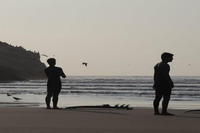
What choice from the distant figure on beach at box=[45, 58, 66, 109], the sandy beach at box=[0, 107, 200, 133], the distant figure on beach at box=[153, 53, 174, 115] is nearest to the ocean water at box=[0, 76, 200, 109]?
the distant figure on beach at box=[45, 58, 66, 109]

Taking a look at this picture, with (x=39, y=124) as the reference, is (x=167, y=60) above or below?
above

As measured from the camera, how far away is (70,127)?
955cm

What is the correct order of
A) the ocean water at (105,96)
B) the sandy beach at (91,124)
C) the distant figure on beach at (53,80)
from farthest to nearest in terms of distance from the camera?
the ocean water at (105,96) → the distant figure on beach at (53,80) → the sandy beach at (91,124)

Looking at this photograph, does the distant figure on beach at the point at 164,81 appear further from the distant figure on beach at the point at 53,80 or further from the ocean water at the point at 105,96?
the ocean water at the point at 105,96

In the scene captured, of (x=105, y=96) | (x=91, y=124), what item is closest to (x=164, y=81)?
(x=91, y=124)

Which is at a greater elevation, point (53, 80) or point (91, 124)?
point (53, 80)

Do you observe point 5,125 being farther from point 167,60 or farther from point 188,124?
point 167,60

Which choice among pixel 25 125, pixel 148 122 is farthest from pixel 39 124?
pixel 148 122

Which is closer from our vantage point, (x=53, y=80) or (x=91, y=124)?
(x=91, y=124)

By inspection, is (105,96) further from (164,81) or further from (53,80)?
(164,81)

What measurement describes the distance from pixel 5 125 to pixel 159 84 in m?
4.85

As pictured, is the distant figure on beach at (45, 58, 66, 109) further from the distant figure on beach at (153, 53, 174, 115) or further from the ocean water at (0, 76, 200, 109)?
the distant figure on beach at (153, 53, 174, 115)

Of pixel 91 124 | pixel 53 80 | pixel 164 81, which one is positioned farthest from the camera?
pixel 53 80

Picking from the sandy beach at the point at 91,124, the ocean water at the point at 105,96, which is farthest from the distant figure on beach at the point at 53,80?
the sandy beach at the point at 91,124
